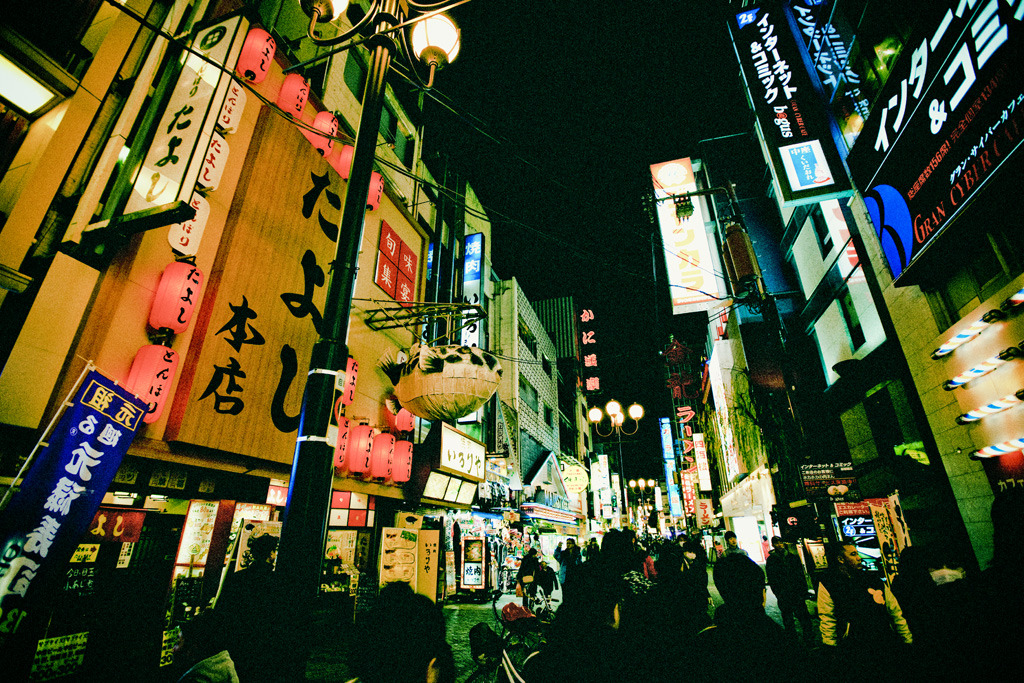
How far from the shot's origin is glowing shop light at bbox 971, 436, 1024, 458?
6539mm

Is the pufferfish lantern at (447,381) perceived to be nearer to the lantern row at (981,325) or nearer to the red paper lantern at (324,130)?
the red paper lantern at (324,130)

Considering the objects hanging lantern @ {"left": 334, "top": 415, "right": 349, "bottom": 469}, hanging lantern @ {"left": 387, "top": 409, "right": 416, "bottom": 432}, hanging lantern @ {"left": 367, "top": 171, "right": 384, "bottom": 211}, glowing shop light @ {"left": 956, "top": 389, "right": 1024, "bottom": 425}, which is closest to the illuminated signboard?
glowing shop light @ {"left": 956, "top": 389, "right": 1024, "bottom": 425}

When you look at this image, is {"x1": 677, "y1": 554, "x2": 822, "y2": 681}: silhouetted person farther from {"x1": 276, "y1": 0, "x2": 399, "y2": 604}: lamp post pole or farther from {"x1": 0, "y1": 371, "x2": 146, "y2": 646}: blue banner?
{"x1": 0, "y1": 371, "x2": 146, "y2": 646}: blue banner

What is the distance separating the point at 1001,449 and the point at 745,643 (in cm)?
648

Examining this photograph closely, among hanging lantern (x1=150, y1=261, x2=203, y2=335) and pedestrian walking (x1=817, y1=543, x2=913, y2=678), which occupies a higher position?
hanging lantern (x1=150, y1=261, x2=203, y2=335)

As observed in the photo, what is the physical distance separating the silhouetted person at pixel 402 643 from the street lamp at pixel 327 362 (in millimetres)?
959

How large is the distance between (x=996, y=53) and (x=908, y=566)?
→ 23.3ft

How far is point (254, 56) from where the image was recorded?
25.1ft

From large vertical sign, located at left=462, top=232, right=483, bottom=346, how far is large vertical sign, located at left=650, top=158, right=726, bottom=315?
7289mm

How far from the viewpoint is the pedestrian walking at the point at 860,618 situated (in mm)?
5109

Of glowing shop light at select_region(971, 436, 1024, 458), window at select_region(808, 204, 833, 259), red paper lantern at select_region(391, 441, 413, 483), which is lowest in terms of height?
glowing shop light at select_region(971, 436, 1024, 458)

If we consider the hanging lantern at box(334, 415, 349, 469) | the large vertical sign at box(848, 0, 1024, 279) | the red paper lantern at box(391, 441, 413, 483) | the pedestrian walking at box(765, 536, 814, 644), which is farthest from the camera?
the red paper lantern at box(391, 441, 413, 483)

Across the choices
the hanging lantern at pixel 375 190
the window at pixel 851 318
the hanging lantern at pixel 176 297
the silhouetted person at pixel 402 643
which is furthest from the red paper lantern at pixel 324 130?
the window at pixel 851 318

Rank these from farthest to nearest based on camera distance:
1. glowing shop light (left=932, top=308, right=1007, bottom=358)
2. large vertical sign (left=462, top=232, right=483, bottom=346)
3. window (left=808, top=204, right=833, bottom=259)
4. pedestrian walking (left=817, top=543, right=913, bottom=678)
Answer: large vertical sign (left=462, top=232, right=483, bottom=346) → window (left=808, top=204, right=833, bottom=259) → glowing shop light (left=932, top=308, right=1007, bottom=358) → pedestrian walking (left=817, top=543, right=913, bottom=678)
